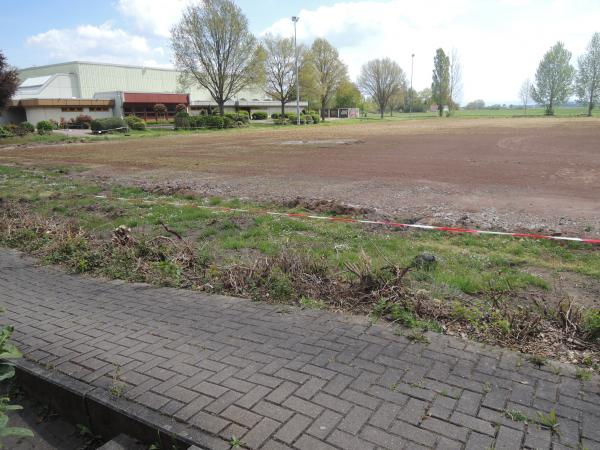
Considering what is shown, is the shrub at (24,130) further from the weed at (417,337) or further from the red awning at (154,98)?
the weed at (417,337)

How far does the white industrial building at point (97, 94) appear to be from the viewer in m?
61.9

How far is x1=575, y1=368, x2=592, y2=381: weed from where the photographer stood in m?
3.32

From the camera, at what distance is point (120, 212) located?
9.77 meters

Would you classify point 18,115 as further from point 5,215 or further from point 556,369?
point 556,369

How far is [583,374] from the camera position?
336 cm

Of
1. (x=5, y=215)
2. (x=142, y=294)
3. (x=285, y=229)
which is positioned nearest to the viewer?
(x=142, y=294)

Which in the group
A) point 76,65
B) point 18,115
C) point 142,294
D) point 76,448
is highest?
point 76,65

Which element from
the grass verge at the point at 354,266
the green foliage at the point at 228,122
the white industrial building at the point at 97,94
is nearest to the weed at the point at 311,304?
the grass verge at the point at 354,266

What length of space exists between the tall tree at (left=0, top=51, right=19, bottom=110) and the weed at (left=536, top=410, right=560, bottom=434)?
4094 centimetres

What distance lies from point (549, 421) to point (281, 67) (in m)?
78.8

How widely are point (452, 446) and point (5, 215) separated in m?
9.30

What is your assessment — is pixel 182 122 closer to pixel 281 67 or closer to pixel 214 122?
pixel 214 122

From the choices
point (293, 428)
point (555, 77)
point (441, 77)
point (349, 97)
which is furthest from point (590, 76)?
point (293, 428)

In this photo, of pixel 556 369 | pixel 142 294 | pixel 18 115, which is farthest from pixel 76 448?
pixel 18 115
